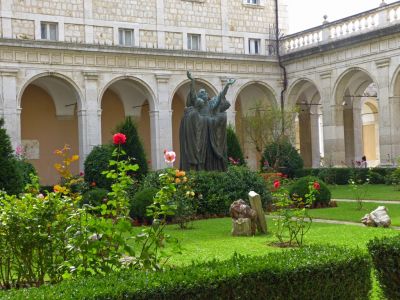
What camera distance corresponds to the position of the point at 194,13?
2898 centimetres

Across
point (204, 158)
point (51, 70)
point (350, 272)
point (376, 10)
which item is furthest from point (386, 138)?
point (350, 272)

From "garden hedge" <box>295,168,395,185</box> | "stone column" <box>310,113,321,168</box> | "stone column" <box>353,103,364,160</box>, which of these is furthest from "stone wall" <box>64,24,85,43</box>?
"stone column" <box>353,103,364,160</box>

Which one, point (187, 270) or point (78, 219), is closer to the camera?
point (187, 270)

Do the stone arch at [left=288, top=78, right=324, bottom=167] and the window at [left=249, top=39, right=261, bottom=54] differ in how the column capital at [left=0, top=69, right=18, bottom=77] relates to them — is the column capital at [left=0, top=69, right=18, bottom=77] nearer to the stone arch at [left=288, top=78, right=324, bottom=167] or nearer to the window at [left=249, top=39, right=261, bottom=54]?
the window at [left=249, top=39, right=261, bottom=54]

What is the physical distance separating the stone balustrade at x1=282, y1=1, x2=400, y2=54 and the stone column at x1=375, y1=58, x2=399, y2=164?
5.15 feet

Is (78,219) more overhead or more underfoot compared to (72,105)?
more underfoot

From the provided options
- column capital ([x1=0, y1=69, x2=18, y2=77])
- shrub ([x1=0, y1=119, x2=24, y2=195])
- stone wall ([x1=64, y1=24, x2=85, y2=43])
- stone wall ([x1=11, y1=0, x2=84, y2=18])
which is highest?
stone wall ([x1=11, y1=0, x2=84, y2=18])

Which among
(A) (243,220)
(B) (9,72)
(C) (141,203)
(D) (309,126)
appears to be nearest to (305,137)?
(D) (309,126)

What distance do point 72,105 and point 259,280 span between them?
26.0 m

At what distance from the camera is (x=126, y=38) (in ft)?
88.7

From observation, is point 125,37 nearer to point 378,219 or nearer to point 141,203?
point 141,203

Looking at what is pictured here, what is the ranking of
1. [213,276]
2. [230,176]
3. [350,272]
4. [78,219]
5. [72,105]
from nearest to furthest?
[213,276]
[350,272]
[78,219]
[230,176]
[72,105]

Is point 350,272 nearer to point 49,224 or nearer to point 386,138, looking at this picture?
point 49,224

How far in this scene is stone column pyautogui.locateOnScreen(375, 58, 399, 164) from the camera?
24.8m
